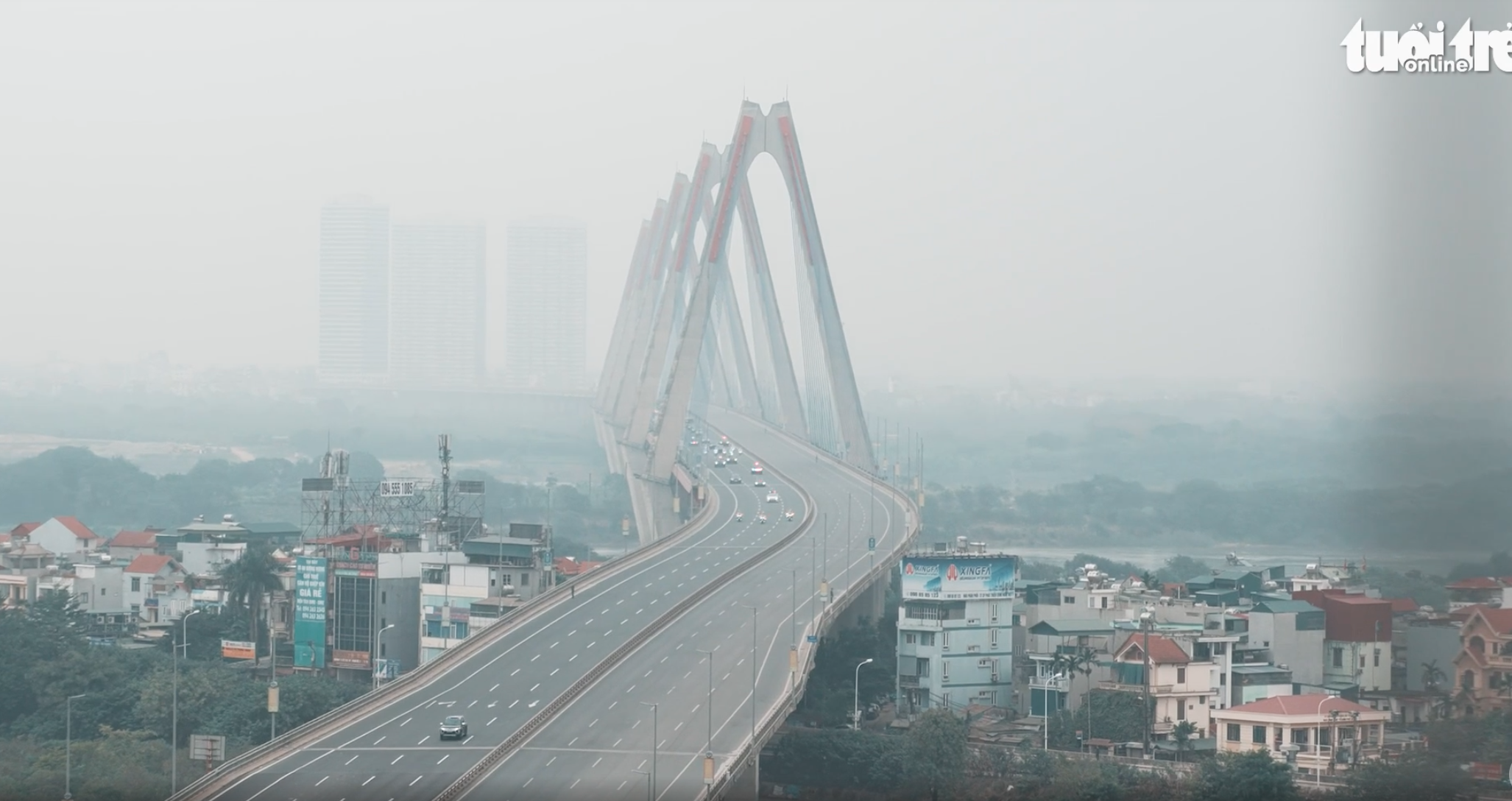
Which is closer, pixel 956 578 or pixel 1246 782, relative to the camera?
pixel 1246 782

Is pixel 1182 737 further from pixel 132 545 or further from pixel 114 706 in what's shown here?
pixel 132 545

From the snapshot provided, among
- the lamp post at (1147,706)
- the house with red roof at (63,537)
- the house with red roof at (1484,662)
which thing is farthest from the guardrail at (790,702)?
the house with red roof at (63,537)

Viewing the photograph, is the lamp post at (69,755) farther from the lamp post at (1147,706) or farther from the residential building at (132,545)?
the lamp post at (1147,706)

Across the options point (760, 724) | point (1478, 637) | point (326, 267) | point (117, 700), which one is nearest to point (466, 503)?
point (117, 700)

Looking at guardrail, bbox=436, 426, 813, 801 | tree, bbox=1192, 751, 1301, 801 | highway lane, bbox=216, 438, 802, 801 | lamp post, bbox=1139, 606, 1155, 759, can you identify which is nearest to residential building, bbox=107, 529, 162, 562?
highway lane, bbox=216, 438, 802, 801

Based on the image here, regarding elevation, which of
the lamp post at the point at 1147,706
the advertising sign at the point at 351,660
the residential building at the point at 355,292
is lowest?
Result: the advertising sign at the point at 351,660

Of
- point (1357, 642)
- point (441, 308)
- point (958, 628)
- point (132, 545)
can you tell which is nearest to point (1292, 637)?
point (1357, 642)
